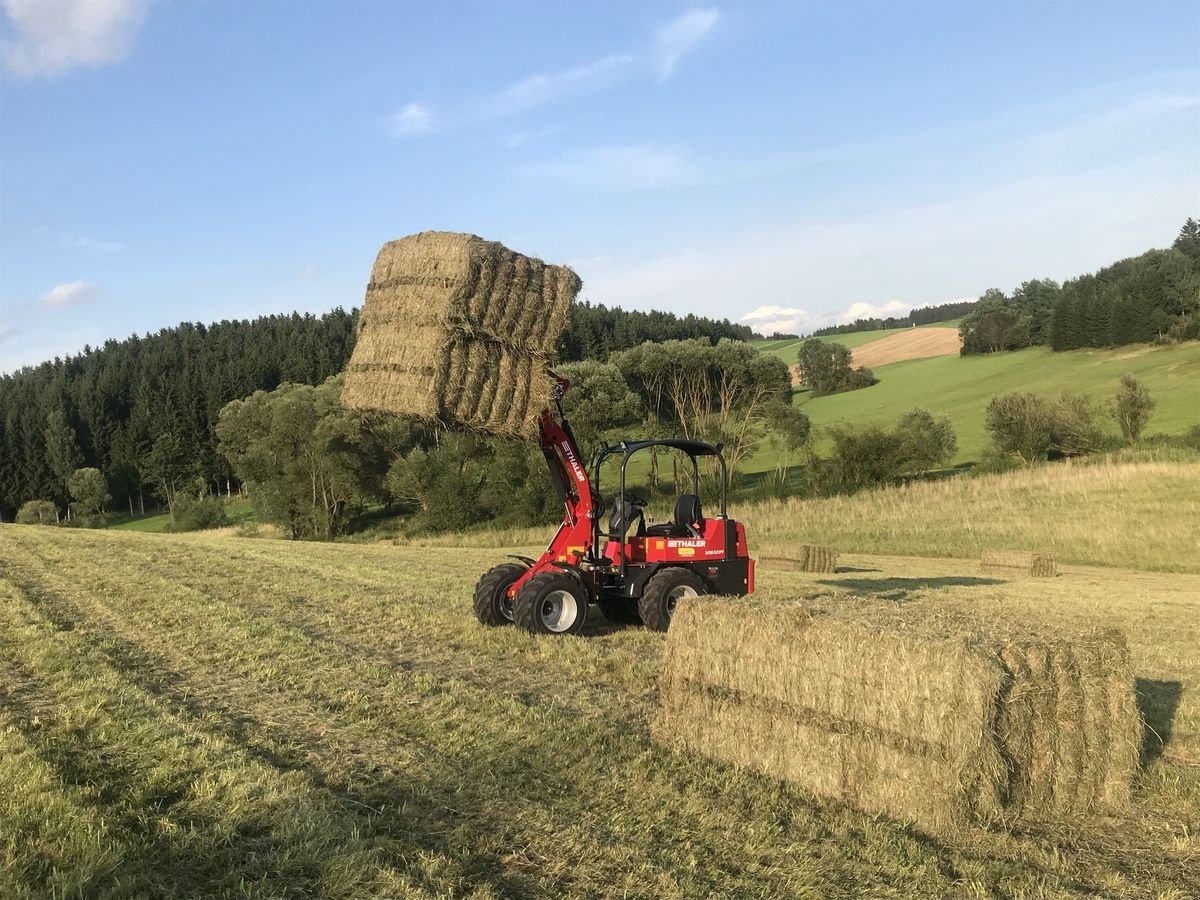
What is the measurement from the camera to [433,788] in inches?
207

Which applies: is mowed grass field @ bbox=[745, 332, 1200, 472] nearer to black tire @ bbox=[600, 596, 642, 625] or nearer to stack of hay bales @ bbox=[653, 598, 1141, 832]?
black tire @ bbox=[600, 596, 642, 625]

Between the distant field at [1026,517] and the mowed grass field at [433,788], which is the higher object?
the mowed grass field at [433,788]

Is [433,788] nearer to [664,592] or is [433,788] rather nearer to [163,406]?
[664,592]

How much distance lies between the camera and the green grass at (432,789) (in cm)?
411

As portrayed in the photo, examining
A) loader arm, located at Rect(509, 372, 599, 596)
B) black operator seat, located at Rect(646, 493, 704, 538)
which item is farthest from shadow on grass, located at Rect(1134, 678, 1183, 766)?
loader arm, located at Rect(509, 372, 599, 596)

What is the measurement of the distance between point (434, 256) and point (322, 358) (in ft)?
247

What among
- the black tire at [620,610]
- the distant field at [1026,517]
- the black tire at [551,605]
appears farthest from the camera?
the distant field at [1026,517]

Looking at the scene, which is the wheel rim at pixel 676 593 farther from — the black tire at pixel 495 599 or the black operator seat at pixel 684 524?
the black tire at pixel 495 599

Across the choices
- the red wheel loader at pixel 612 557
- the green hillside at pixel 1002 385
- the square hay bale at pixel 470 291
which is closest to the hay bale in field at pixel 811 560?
the red wheel loader at pixel 612 557

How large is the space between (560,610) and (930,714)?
5.96 metres

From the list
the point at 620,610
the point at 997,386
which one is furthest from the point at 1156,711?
the point at 997,386

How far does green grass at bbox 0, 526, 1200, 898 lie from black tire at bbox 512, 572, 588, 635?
487 mm

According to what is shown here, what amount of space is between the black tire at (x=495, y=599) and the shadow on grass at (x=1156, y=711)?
661cm

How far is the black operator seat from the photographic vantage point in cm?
1108
